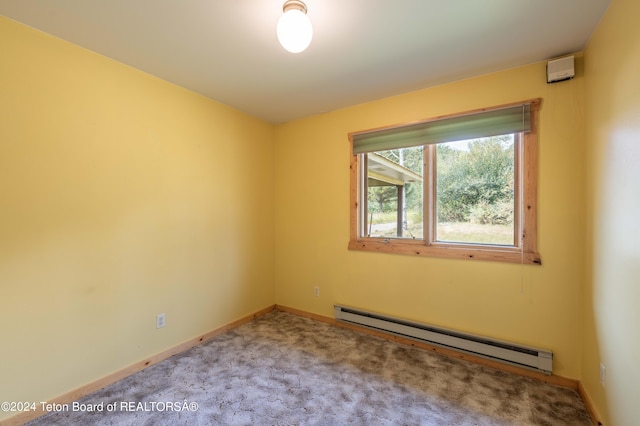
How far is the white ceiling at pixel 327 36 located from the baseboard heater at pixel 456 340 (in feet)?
7.04

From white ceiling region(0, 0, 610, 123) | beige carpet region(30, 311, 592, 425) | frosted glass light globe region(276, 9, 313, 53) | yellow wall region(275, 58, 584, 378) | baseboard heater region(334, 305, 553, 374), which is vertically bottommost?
beige carpet region(30, 311, 592, 425)

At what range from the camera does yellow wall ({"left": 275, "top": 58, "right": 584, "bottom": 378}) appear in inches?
79.4

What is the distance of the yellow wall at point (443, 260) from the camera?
2.02 meters

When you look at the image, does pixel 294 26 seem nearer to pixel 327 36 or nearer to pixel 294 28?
pixel 294 28

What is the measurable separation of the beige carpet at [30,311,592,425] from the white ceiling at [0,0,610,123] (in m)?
2.40

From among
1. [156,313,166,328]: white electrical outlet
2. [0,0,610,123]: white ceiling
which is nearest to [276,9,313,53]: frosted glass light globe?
[0,0,610,123]: white ceiling

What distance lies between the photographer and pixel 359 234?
3.04 m

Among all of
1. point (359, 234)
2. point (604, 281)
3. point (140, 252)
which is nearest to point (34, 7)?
point (140, 252)

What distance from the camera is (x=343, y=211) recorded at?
310cm

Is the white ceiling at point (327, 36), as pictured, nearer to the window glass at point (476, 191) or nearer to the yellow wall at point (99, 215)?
the yellow wall at point (99, 215)

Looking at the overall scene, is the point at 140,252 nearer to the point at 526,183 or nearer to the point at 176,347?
the point at 176,347

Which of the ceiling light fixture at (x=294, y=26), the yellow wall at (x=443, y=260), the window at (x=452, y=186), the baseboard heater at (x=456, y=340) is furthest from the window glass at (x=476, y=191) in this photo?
the ceiling light fixture at (x=294, y=26)

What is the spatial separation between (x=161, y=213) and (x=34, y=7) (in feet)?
4.85

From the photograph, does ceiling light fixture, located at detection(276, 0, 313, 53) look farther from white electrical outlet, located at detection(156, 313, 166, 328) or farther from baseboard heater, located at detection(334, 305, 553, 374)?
baseboard heater, located at detection(334, 305, 553, 374)
